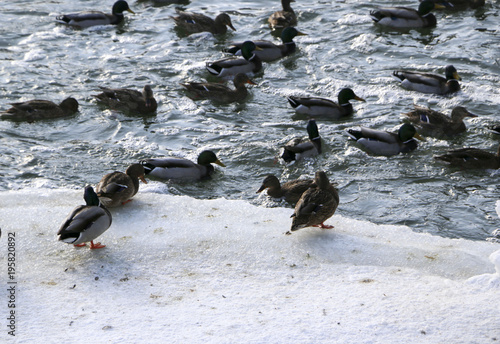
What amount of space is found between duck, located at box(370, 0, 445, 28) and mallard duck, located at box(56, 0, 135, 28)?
223 inches

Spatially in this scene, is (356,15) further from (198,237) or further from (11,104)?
(198,237)

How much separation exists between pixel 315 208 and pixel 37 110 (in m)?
6.05

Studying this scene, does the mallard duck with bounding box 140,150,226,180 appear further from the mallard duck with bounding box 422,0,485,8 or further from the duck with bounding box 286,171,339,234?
the mallard duck with bounding box 422,0,485,8

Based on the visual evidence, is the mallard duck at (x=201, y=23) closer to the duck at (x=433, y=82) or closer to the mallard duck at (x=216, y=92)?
the mallard duck at (x=216, y=92)

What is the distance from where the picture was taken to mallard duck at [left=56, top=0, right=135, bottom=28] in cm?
1543

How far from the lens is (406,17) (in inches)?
604

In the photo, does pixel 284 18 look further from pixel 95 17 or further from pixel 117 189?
pixel 117 189

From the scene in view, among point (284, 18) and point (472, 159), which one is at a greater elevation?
point (284, 18)

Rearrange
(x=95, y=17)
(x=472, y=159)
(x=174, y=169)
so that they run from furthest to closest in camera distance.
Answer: (x=95, y=17)
(x=472, y=159)
(x=174, y=169)

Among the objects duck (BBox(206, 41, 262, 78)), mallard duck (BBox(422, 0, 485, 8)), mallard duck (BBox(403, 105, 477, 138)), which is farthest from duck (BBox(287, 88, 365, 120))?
mallard duck (BBox(422, 0, 485, 8))

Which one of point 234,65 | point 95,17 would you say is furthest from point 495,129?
point 95,17

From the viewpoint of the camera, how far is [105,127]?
11172 mm

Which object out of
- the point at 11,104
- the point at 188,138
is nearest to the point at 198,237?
the point at 188,138

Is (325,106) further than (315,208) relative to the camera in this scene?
Yes
